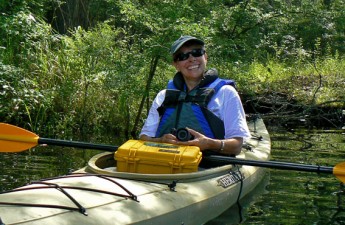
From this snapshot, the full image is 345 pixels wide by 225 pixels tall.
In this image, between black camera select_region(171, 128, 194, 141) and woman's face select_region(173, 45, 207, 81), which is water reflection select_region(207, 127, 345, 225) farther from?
woman's face select_region(173, 45, 207, 81)

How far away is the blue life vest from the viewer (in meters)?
4.73

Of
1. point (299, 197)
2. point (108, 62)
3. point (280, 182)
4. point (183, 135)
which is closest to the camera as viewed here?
point (183, 135)

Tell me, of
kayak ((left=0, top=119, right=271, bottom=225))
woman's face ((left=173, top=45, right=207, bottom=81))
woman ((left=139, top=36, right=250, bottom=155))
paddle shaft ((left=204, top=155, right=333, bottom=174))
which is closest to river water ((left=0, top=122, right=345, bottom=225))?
kayak ((left=0, top=119, right=271, bottom=225))

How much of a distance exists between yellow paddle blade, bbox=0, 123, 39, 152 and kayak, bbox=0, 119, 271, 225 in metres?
0.62

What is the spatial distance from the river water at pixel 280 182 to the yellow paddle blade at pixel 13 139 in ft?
1.58

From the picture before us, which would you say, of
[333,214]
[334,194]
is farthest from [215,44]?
[333,214]

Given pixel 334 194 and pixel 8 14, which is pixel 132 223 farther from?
pixel 8 14

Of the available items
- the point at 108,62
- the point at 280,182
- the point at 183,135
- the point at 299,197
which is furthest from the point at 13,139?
the point at 108,62

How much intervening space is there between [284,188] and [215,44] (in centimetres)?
336

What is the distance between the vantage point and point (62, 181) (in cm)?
377

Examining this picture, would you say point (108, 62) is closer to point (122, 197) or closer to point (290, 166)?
point (290, 166)

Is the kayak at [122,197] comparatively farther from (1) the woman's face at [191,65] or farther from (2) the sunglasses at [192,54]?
(2) the sunglasses at [192,54]

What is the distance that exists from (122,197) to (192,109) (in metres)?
1.36

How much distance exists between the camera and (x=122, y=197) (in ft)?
11.9
